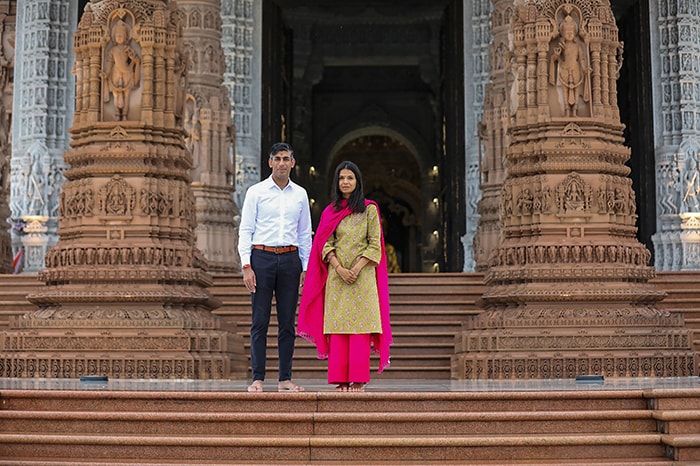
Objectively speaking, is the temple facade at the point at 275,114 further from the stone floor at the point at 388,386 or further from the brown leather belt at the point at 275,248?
the brown leather belt at the point at 275,248

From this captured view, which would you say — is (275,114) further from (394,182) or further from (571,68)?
(394,182)

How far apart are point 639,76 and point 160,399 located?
56.7 feet

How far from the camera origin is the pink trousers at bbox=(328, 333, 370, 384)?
24.7 feet

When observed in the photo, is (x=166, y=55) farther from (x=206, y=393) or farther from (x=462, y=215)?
(x=462, y=215)

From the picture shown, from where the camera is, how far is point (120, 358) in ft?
33.8

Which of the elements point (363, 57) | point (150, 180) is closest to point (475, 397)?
point (150, 180)

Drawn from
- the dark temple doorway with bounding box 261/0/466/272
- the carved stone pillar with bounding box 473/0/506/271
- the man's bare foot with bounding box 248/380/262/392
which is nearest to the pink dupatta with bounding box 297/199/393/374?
the man's bare foot with bounding box 248/380/262/392

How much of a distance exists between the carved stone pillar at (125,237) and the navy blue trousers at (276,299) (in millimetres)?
Result: 2891

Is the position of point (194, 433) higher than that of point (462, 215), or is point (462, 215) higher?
point (462, 215)

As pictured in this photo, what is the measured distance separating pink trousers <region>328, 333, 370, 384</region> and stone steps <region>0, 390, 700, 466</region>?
2.69 ft

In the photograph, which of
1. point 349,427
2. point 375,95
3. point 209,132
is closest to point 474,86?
point 209,132

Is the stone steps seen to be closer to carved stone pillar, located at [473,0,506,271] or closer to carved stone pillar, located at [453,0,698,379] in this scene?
carved stone pillar, located at [453,0,698,379]

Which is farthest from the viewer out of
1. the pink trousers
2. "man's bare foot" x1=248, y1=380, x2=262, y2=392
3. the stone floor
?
the pink trousers

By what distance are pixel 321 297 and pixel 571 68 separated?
465 cm
